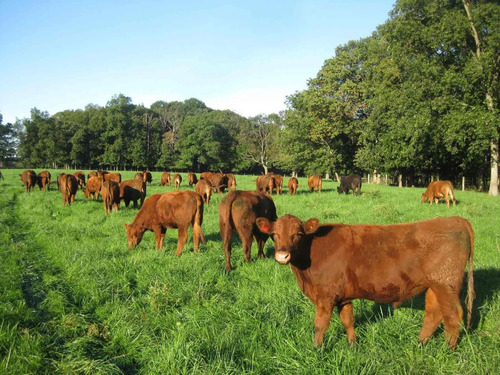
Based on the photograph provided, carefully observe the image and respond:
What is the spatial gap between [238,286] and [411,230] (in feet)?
9.93

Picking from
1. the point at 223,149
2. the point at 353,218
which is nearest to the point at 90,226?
the point at 353,218

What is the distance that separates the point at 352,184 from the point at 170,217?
709 inches

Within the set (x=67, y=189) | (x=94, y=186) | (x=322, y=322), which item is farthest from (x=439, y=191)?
(x=67, y=189)

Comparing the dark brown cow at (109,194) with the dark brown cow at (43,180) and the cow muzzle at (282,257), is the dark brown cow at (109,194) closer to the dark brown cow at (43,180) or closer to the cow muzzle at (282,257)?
the cow muzzle at (282,257)

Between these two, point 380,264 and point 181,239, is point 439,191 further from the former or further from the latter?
point 380,264

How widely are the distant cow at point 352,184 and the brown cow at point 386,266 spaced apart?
20358 millimetres

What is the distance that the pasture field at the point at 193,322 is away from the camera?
11.7 ft

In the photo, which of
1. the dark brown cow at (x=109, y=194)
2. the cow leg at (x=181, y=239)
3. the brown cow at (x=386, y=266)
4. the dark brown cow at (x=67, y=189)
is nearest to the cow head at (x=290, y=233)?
the brown cow at (x=386, y=266)

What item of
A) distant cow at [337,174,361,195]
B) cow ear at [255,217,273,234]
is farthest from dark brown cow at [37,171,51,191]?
cow ear at [255,217,273,234]

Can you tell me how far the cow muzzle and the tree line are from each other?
75.8 feet

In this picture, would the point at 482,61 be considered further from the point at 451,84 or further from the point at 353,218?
the point at 353,218

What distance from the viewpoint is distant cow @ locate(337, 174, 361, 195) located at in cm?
2405

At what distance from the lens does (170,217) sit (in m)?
8.78

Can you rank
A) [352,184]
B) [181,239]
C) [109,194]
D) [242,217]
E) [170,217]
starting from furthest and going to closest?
[352,184], [109,194], [170,217], [181,239], [242,217]
